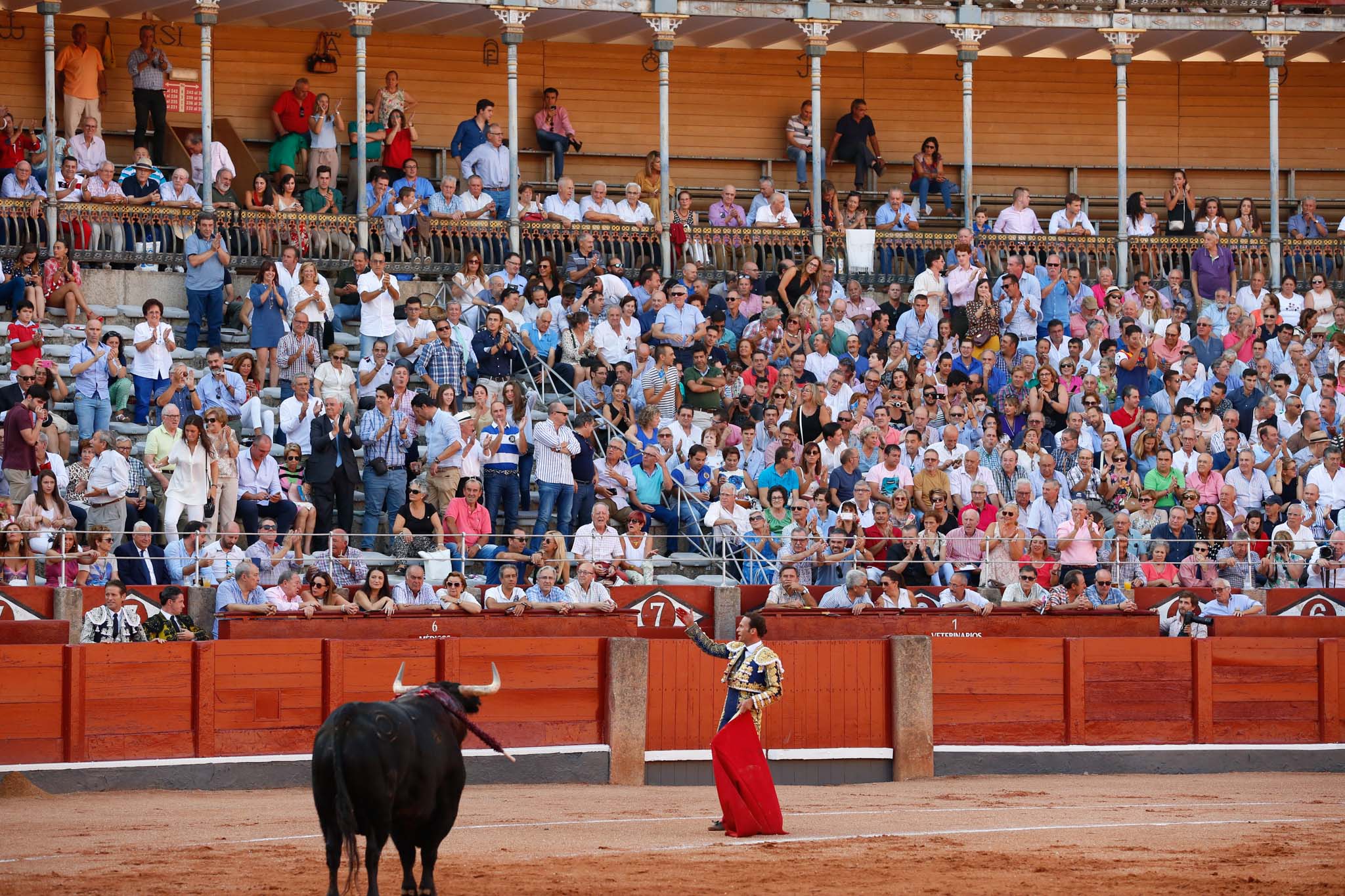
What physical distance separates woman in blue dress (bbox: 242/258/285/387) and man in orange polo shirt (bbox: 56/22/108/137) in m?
4.68

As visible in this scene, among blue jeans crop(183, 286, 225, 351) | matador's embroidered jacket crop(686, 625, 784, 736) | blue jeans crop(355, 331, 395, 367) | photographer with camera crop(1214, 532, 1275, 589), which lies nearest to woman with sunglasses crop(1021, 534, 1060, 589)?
photographer with camera crop(1214, 532, 1275, 589)

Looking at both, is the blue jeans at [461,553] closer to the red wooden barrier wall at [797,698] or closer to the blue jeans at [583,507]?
the blue jeans at [583,507]

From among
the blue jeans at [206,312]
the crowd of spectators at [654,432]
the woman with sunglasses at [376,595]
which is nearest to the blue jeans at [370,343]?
the crowd of spectators at [654,432]

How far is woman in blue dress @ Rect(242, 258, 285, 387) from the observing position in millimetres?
17031

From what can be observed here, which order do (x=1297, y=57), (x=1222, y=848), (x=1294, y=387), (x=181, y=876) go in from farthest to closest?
1. (x=1297, y=57)
2. (x=1294, y=387)
3. (x=1222, y=848)
4. (x=181, y=876)

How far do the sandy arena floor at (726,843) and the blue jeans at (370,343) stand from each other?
5.10 m

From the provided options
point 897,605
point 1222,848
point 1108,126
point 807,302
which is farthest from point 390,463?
point 1108,126

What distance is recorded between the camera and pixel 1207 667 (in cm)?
1560

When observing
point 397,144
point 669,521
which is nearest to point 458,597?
point 669,521

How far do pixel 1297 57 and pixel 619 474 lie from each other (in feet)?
44.7

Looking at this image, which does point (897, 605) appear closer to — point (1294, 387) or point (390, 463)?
point (390, 463)

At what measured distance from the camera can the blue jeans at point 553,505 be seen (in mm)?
15852

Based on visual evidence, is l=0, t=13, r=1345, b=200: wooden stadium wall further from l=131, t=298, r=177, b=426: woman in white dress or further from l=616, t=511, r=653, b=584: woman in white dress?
l=616, t=511, r=653, b=584: woman in white dress

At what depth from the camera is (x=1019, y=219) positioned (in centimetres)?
2277
